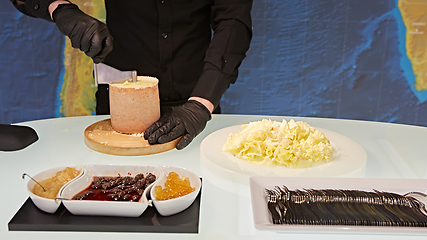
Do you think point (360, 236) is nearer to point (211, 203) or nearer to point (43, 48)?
point (211, 203)

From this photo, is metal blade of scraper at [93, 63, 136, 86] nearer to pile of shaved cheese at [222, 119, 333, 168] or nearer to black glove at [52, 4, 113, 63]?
black glove at [52, 4, 113, 63]

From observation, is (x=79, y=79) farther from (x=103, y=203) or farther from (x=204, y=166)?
(x=103, y=203)

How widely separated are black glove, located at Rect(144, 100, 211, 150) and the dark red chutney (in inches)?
14.4

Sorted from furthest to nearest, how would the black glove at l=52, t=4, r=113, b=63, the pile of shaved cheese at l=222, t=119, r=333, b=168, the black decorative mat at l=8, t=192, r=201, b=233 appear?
1. the black glove at l=52, t=4, r=113, b=63
2. the pile of shaved cheese at l=222, t=119, r=333, b=168
3. the black decorative mat at l=8, t=192, r=201, b=233

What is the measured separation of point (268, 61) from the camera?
3.14 meters

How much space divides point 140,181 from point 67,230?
7.9 inches

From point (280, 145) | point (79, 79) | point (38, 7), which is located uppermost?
point (38, 7)

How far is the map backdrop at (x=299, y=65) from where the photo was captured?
3.05 m

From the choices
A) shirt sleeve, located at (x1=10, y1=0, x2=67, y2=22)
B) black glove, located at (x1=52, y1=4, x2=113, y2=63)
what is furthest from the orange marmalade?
shirt sleeve, located at (x1=10, y1=0, x2=67, y2=22)

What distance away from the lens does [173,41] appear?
204 cm

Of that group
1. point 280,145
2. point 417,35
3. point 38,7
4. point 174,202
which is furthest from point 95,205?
point 417,35

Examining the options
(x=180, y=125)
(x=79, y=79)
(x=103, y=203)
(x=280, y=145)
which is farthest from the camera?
(x=79, y=79)

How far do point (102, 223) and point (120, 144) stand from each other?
20.3 inches

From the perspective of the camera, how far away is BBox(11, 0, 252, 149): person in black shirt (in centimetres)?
156
